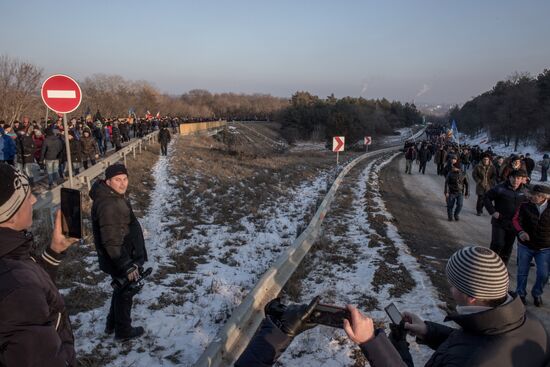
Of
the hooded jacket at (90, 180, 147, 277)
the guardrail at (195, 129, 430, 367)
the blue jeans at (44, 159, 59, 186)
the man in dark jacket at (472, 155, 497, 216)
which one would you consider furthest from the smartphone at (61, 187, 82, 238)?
the man in dark jacket at (472, 155, 497, 216)

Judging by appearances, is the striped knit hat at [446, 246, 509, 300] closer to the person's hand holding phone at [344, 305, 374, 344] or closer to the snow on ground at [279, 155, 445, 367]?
the person's hand holding phone at [344, 305, 374, 344]

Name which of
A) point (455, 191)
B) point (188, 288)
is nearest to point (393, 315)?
point (188, 288)

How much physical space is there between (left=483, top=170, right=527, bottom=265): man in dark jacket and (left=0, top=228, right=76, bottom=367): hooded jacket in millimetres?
7212

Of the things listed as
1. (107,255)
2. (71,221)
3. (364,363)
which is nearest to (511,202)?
(364,363)

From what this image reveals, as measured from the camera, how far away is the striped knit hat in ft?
6.41

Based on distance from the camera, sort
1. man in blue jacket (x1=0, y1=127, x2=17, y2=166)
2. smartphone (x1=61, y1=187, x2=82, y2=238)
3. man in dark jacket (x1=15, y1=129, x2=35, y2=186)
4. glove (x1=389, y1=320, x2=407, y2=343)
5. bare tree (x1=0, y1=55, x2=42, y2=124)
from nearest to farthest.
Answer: smartphone (x1=61, y1=187, x2=82, y2=238) < glove (x1=389, y1=320, x2=407, y2=343) < man in blue jacket (x1=0, y1=127, x2=17, y2=166) < man in dark jacket (x1=15, y1=129, x2=35, y2=186) < bare tree (x1=0, y1=55, x2=42, y2=124)

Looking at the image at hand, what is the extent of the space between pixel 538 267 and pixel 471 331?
4.98 m

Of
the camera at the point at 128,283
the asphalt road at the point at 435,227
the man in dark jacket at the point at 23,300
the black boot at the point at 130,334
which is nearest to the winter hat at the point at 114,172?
the camera at the point at 128,283

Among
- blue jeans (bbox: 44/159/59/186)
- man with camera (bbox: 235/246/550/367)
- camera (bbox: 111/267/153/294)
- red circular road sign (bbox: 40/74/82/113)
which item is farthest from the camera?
blue jeans (bbox: 44/159/59/186)

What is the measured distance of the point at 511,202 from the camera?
690 cm

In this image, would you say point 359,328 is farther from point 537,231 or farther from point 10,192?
point 537,231

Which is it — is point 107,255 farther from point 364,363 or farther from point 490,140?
point 490,140

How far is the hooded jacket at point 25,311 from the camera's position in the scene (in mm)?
1550

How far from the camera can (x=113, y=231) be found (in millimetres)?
4094
